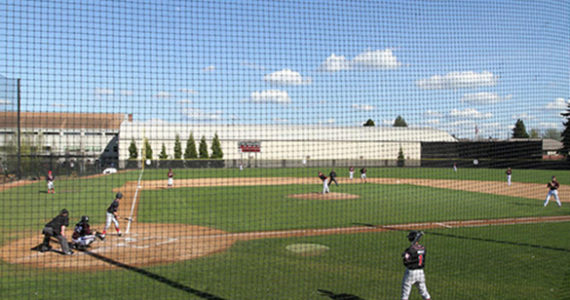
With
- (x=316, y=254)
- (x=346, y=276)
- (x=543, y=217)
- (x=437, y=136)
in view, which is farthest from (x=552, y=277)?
(x=437, y=136)

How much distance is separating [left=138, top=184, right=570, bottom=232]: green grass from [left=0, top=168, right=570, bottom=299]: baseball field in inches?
3.1

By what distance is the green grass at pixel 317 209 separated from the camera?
14606 mm

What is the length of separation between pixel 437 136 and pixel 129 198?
16726mm

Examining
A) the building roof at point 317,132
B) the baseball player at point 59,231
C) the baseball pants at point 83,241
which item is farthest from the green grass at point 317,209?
the baseball player at point 59,231

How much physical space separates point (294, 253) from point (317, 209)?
26.2ft

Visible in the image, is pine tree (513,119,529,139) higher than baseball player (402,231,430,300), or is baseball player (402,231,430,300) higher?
pine tree (513,119,529,139)

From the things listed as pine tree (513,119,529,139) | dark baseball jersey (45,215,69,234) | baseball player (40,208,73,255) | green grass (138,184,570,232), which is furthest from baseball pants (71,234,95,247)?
pine tree (513,119,529,139)

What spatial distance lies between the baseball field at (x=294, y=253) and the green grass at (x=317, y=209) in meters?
0.08

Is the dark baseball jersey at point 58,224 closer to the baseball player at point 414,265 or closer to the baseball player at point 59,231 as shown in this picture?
the baseball player at point 59,231

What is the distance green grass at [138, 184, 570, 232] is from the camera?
1461 centimetres

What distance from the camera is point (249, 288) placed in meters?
7.33

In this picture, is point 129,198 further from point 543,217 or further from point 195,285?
point 543,217

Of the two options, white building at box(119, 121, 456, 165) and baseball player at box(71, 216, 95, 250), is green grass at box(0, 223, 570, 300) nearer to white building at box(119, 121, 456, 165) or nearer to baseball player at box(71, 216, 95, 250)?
baseball player at box(71, 216, 95, 250)

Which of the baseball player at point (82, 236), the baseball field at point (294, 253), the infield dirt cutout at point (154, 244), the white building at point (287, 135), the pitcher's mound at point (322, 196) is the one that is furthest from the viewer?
the pitcher's mound at point (322, 196)
